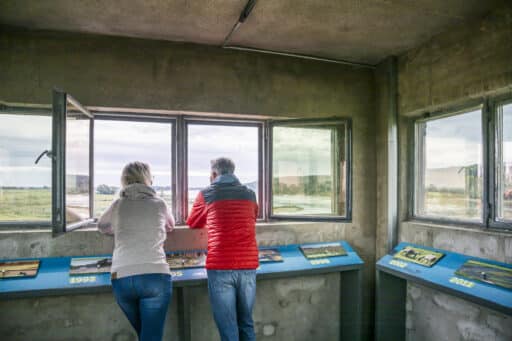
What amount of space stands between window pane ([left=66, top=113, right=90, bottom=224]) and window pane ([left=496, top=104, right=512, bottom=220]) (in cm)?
326

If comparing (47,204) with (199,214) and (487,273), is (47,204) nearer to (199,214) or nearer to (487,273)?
(199,214)

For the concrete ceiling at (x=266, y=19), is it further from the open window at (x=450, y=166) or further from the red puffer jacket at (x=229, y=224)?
the red puffer jacket at (x=229, y=224)

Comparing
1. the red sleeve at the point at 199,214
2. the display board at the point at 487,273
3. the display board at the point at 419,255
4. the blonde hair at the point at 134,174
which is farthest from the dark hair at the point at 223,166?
the display board at the point at 487,273

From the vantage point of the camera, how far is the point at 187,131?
11.1 ft

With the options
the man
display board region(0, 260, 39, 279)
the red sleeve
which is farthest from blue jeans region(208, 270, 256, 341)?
display board region(0, 260, 39, 279)

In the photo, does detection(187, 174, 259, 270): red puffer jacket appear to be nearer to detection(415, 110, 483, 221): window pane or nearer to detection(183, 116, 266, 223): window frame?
detection(183, 116, 266, 223): window frame

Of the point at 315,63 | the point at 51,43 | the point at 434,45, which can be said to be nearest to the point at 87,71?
the point at 51,43

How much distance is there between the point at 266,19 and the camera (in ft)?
9.17

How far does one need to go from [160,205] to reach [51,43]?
1798 mm

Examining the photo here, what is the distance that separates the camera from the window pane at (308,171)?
3.63 metres

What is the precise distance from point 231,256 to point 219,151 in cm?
136

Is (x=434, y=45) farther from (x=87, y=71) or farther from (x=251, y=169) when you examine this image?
(x=87, y=71)

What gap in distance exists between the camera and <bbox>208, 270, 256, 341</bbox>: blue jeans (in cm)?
241

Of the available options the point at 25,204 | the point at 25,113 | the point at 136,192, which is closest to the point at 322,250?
the point at 136,192
